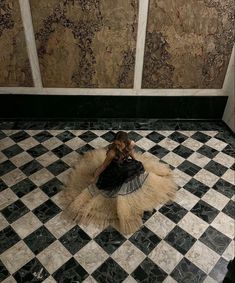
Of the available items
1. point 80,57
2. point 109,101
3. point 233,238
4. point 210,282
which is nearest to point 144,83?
point 109,101

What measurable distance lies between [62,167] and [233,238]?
1.73 metres

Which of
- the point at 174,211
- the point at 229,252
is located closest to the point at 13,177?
the point at 174,211

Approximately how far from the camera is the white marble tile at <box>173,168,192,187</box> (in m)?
2.78

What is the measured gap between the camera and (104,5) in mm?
2893

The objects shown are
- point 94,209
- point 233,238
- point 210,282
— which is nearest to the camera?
point 210,282

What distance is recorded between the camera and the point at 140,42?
3.13m

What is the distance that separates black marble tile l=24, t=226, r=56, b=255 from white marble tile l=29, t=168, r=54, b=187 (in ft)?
1.82

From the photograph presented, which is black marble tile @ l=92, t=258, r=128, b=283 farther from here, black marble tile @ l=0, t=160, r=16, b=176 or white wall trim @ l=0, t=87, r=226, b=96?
white wall trim @ l=0, t=87, r=226, b=96

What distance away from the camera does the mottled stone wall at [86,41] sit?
2904 millimetres

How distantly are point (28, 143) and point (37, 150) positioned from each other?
0.18 metres

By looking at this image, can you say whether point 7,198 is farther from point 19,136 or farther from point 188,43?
point 188,43

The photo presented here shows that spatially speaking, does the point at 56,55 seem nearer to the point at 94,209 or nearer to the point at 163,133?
the point at 163,133

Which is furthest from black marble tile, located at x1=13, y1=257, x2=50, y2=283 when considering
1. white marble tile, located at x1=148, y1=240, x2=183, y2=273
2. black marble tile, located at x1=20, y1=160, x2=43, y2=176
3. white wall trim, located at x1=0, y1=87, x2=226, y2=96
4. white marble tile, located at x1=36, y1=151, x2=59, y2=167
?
white wall trim, located at x1=0, y1=87, x2=226, y2=96

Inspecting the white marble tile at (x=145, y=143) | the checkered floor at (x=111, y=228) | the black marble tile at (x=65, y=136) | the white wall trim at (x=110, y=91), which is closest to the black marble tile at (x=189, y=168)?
the checkered floor at (x=111, y=228)
